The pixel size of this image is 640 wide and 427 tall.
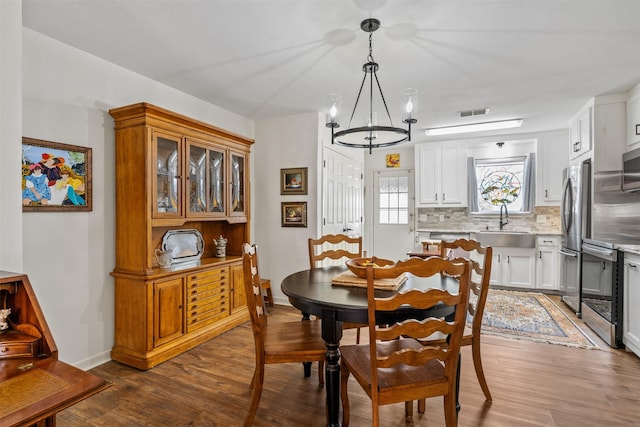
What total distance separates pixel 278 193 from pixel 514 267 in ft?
12.1

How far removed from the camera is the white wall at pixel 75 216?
2.30 meters

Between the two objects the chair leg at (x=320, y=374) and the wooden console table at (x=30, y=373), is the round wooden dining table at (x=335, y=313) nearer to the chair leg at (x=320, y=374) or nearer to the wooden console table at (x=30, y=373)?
the chair leg at (x=320, y=374)

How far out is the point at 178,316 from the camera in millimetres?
2865

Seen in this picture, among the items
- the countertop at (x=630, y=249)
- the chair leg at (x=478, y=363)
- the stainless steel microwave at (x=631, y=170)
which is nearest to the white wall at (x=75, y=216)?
the chair leg at (x=478, y=363)

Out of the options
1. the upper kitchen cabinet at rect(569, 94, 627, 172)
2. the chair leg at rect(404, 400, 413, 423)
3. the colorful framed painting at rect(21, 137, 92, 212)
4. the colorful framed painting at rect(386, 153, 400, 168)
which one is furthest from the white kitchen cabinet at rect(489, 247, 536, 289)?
the colorful framed painting at rect(21, 137, 92, 212)

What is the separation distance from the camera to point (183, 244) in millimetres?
3332

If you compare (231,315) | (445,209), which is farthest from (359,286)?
(445,209)

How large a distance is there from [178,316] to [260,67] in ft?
7.48

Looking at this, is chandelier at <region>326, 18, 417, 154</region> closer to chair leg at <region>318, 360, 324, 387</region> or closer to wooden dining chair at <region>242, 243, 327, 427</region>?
wooden dining chair at <region>242, 243, 327, 427</region>

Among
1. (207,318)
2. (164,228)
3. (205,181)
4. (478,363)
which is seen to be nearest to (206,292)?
(207,318)

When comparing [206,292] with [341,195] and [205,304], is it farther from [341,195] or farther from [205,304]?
[341,195]

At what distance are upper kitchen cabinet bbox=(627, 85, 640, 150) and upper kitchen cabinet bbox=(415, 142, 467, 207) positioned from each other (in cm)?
223

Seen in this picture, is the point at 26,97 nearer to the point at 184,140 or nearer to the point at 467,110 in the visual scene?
the point at 184,140

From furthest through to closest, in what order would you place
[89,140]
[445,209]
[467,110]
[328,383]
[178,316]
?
1. [445,209]
2. [467,110]
3. [178,316]
4. [89,140]
5. [328,383]
